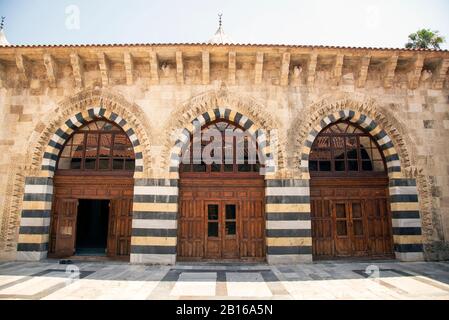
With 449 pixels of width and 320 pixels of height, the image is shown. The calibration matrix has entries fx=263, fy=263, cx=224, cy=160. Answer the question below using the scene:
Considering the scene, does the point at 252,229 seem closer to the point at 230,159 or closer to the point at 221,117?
the point at 230,159

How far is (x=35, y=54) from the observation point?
7.99 metres

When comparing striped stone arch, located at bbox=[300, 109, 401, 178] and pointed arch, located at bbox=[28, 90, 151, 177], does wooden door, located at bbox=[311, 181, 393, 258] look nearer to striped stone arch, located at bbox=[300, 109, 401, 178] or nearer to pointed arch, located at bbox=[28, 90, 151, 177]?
striped stone arch, located at bbox=[300, 109, 401, 178]

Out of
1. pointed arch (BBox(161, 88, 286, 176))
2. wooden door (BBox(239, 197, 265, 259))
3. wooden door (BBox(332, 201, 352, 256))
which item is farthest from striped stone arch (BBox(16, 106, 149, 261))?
wooden door (BBox(332, 201, 352, 256))

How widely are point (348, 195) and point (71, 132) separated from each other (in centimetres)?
887

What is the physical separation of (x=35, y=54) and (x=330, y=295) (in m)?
10.1

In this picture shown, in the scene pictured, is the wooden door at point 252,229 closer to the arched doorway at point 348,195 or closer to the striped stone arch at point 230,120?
the striped stone arch at point 230,120

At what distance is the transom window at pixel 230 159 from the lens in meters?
8.12

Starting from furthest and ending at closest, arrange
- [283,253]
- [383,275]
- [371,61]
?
[371,61] → [283,253] → [383,275]

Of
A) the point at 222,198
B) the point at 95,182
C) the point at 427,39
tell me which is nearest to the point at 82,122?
the point at 95,182

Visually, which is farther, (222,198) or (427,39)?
(427,39)

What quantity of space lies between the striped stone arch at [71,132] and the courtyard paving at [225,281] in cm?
289

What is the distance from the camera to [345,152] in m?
8.36

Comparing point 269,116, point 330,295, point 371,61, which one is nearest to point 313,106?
point 269,116

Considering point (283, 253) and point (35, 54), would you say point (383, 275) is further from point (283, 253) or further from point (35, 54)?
point (35, 54)
